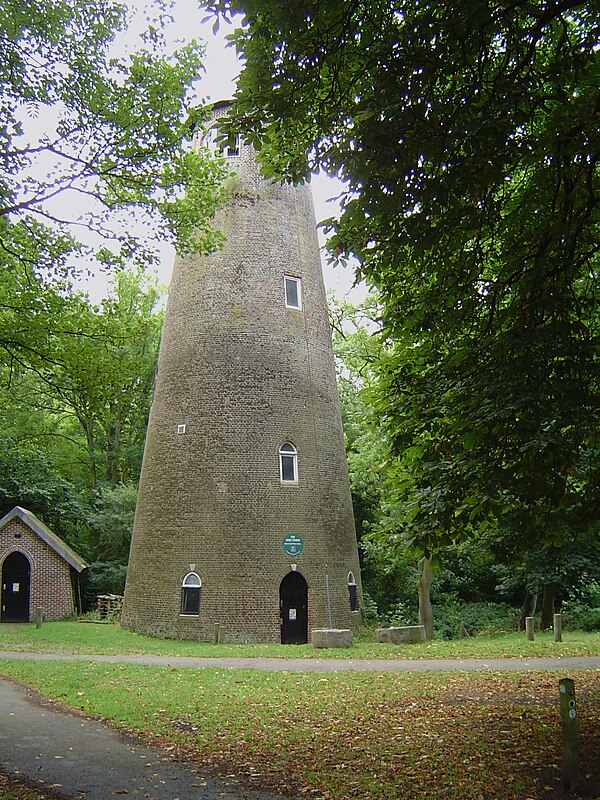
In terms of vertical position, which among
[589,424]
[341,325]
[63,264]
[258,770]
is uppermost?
[341,325]

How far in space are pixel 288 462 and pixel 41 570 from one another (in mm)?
11666

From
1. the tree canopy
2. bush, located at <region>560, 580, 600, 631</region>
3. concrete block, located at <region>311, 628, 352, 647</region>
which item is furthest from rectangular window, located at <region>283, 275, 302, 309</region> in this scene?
the tree canopy

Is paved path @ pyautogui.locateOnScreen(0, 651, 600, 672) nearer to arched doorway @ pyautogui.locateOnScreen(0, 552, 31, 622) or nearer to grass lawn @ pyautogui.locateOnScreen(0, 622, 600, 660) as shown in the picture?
grass lawn @ pyautogui.locateOnScreen(0, 622, 600, 660)

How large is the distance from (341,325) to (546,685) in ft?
91.1

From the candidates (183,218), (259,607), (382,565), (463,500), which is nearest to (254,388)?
(259,607)

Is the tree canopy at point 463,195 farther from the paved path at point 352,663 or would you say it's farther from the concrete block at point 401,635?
the concrete block at point 401,635

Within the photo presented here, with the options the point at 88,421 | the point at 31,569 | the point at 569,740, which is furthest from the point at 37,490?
the point at 569,740

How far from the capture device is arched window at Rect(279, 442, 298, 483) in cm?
2208

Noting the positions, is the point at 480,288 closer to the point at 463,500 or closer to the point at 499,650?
the point at 463,500

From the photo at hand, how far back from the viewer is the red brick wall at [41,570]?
27.3 meters

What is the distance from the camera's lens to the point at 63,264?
11.9 metres

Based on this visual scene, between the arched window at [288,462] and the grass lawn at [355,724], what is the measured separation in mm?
8147

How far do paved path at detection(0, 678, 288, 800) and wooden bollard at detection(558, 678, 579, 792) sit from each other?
2.75 metres

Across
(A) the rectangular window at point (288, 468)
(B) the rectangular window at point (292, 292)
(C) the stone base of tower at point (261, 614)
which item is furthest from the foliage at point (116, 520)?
(B) the rectangular window at point (292, 292)
